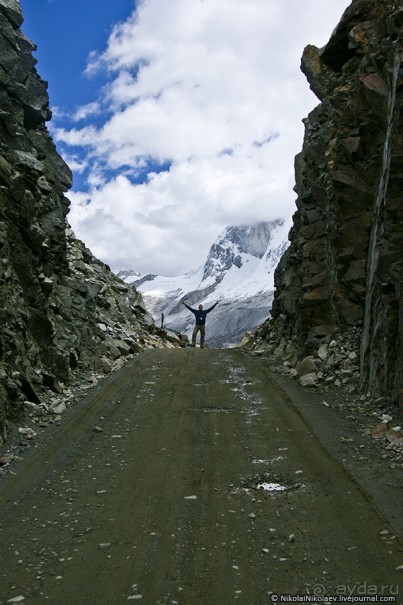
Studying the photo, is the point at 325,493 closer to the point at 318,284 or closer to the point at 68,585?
the point at 68,585

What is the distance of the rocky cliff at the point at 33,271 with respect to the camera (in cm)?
1129

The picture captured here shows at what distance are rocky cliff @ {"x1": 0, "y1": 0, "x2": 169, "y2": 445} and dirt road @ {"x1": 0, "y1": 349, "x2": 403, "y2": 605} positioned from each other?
211 centimetres

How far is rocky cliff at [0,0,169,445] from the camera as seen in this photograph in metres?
11.3

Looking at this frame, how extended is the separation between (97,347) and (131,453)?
919 cm

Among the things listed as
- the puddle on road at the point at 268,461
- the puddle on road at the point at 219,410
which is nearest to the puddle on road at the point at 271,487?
the puddle on road at the point at 268,461

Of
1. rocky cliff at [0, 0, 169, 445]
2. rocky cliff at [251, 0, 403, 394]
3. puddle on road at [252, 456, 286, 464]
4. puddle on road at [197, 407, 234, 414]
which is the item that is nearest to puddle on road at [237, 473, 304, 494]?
puddle on road at [252, 456, 286, 464]

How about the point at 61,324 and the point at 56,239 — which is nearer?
the point at 61,324

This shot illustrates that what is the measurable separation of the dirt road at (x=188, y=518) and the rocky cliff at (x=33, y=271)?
6.92 ft

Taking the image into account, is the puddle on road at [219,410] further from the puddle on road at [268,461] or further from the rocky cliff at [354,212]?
the rocky cliff at [354,212]

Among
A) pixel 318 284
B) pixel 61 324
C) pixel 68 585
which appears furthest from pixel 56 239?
pixel 68 585

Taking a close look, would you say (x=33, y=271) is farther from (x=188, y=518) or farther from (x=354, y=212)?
(x=188, y=518)

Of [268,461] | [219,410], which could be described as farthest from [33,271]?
[268,461]

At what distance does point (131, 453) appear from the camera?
330 inches

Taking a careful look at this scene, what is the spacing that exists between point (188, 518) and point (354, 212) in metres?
11.1
